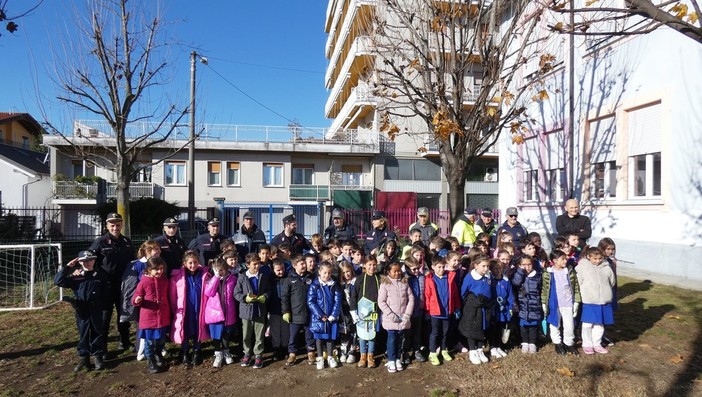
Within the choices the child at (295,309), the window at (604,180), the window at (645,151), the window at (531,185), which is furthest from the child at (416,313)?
the window at (531,185)

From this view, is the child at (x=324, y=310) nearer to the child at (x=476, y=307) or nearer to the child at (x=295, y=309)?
the child at (x=295, y=309)

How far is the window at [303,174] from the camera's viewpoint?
94.3ft

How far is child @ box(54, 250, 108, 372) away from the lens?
4.85 meters

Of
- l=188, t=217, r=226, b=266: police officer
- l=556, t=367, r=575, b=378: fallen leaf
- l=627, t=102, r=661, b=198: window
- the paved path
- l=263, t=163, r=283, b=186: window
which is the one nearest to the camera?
l=556, t=367, r=575, b=378: fallen leaf

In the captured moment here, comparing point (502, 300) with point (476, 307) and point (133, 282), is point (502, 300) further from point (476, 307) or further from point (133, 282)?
point (133, 282)

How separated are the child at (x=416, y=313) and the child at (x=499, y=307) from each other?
89 centimetres

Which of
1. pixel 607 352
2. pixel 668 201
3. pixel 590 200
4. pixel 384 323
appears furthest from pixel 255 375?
pixel 590 200

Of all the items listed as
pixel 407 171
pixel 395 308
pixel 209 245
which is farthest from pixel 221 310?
pixel 407 171

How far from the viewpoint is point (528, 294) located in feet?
16.9

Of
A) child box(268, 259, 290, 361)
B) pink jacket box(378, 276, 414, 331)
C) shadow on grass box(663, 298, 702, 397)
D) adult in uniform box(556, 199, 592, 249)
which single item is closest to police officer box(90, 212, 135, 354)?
child box(268, 259, 290, 361)

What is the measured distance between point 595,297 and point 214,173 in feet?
84.4

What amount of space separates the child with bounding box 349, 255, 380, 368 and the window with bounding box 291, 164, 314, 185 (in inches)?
945

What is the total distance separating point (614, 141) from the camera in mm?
10758

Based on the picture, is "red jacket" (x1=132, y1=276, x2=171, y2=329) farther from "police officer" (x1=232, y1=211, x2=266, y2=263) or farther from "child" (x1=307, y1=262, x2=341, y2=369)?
"police officer" (x1=232, y1=211, x2=266, y2=263)
